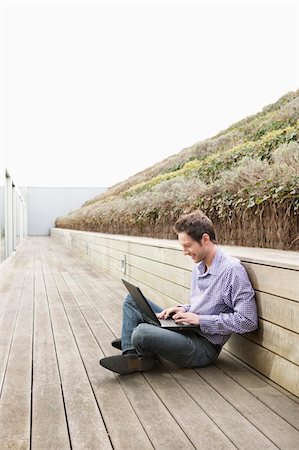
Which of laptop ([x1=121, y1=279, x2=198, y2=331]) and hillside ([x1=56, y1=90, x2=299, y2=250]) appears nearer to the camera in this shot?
laptop ([x1=121, y1=279, x2=198, y2=331])

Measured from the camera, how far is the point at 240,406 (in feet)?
7.02

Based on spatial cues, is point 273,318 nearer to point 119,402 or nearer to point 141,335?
point 141,335

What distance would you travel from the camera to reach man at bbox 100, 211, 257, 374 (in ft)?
8.34

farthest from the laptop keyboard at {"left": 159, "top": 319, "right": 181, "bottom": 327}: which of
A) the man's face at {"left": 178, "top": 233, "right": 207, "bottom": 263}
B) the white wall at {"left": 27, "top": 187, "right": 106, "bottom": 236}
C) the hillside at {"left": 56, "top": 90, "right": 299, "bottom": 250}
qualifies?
the white wall at {"left": 27, "top": 187, "right": 106, "bottom": 236}

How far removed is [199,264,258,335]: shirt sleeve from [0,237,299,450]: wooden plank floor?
25cm

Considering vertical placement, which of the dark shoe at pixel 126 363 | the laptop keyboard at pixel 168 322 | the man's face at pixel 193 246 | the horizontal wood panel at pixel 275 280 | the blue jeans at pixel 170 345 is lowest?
the dark shoe at pixel 126 363

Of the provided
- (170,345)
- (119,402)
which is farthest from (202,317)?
(119,402)

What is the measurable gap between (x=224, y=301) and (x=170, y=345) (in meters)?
0.35

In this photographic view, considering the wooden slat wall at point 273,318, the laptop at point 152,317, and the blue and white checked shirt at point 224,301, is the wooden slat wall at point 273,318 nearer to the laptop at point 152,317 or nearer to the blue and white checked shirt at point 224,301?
the blue and white checked shirt at point 224,301

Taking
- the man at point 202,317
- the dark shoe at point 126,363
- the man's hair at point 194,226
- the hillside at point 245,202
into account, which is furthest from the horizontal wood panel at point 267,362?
the hillside at point 245,202

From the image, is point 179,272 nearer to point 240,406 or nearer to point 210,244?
point 210,244

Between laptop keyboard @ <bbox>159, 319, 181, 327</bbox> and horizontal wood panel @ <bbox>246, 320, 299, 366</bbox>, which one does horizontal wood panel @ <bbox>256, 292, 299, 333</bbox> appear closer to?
horizontal wood panel @ <bbox>246, 320, 299, 366</bbox>

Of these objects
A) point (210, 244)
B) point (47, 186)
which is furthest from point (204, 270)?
point (47, 186)

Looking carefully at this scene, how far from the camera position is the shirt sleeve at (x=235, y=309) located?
251 centimetres
